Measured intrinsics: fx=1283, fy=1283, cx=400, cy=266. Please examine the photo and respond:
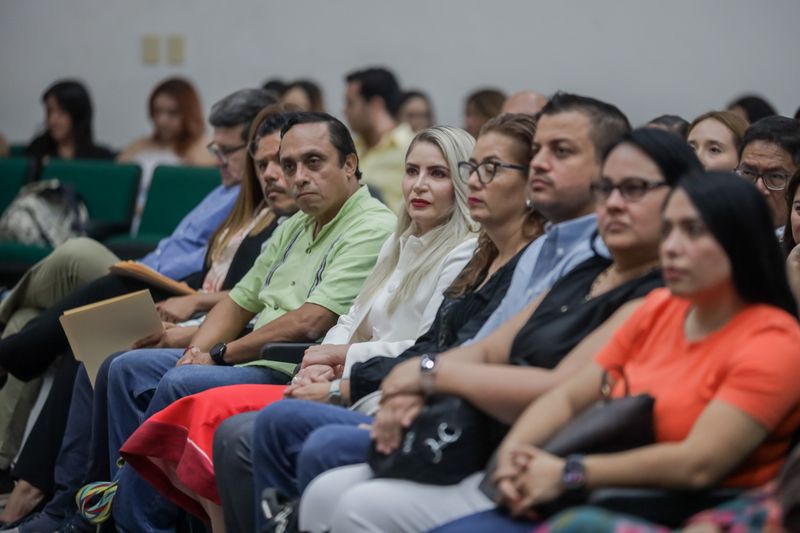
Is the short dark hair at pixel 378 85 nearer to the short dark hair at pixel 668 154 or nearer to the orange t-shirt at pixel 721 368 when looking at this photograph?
the short dark hair at pixel 668 154

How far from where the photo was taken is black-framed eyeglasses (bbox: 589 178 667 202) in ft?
7.49

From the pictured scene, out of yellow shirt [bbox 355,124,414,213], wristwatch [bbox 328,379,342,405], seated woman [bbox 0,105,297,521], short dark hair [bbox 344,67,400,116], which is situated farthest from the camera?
short dark hair [bbox 344,67,400,116]

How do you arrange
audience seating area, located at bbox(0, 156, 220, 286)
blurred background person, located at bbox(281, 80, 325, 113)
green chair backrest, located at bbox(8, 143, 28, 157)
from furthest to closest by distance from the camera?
green chair backrest, located at bbox(8, 143, 28, 157) < blurred background person, located at bbox(281, 80, 325, 113) < audience seating area, located at bbox(0, 156, 220, 286)

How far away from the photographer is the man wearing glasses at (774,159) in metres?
3.18

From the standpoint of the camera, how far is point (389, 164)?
6.09 metres

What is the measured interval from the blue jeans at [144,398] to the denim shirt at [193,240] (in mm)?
978

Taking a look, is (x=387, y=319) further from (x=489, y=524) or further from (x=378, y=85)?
(x=378, y=85)

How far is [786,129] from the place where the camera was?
321 centimetres

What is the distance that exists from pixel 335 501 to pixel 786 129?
1.57 metres

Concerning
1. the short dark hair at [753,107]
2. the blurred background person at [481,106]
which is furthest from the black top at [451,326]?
the blurred background person at [481,106]

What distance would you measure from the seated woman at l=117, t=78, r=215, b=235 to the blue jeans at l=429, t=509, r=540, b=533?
485 cm

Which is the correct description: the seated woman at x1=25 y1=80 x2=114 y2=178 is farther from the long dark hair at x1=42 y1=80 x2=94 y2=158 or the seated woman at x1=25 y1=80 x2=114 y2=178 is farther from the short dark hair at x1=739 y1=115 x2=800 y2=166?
the short dark hair at x1=739 y1=115 x2=800 y2=166

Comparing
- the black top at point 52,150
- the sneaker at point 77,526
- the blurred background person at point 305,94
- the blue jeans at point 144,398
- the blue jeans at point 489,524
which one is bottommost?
the sneaker at point 77,526

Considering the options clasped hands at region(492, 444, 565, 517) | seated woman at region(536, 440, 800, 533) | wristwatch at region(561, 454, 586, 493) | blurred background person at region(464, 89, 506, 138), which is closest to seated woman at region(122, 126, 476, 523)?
clasped hands at region(492, 444, 565, 517)
